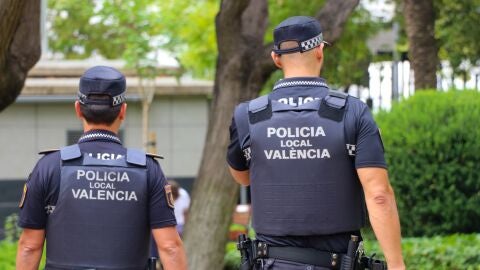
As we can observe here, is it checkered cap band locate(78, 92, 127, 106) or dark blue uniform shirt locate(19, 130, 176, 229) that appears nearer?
dark blue uniform shirt locate(19, 130, 176, 229)

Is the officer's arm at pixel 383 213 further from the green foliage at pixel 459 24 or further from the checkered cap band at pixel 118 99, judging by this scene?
the green foliage at pixel 459 24

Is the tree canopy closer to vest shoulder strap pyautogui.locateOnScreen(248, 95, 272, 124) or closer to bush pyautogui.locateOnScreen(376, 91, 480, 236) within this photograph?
bush pyautogui.locateOnScreen(376, 91, 480, 236)

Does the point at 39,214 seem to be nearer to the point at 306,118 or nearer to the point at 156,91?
the point at 306,118

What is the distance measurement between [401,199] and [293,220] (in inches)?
206

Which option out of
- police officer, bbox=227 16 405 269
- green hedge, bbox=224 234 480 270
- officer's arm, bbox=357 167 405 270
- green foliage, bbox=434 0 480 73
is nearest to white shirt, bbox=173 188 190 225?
green hedge, bbox=224 234 480 270

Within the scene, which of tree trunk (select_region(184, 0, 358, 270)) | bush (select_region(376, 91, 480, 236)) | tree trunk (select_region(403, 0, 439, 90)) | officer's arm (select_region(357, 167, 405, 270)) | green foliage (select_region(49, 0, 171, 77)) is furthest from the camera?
green foliage (select_region(49, 0, 171, 77))

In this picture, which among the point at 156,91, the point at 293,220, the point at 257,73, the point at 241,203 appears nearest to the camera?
the point at 293,220

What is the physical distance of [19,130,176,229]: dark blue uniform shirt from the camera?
465cm

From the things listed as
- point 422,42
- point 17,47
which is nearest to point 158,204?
point 17,47

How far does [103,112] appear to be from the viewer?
187 inches

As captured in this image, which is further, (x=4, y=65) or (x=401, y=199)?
(x=401, y=199)

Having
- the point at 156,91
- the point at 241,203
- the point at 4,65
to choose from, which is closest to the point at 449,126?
the point at 4,65

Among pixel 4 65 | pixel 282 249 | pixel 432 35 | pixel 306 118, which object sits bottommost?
pixel 282 249

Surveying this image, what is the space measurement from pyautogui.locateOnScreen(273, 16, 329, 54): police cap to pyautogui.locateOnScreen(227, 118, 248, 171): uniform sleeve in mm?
429
